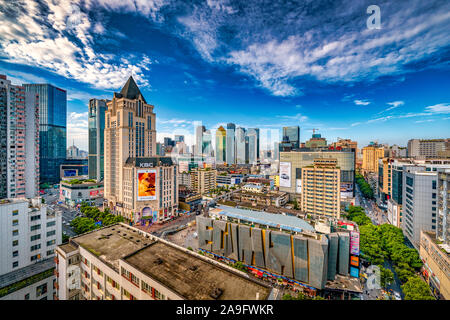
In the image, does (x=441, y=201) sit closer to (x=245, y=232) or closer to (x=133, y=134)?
(x=245, y=232)

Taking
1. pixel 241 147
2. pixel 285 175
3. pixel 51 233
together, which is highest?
pixel 241 147

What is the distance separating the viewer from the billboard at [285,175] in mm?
41500

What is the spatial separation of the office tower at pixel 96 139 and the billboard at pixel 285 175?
39.8 m

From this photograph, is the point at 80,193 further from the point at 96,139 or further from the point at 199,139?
the point at 199,139

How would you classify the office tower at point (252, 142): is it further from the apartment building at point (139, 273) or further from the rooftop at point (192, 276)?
the rooftop at point (192, 276)

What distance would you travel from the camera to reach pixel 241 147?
9756cm

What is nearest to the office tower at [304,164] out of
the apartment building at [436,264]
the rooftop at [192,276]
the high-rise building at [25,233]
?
the apartment building at [436,264]

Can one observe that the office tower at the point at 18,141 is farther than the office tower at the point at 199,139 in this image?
No

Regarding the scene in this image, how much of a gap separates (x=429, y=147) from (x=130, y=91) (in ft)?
189

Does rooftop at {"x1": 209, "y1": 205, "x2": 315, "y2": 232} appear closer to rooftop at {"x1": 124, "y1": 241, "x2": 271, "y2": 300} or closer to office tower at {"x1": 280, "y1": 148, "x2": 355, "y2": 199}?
rooftop at {"x1": 124, "y1": 241, "x2": 271, "y2": 300}

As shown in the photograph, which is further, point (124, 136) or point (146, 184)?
point (124, 136)

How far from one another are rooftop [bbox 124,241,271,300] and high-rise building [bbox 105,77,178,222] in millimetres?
18544

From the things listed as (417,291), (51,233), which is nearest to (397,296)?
(417,291)
